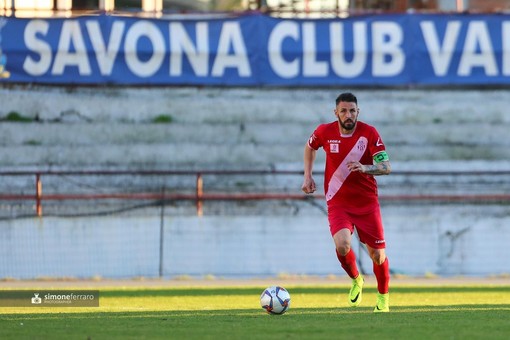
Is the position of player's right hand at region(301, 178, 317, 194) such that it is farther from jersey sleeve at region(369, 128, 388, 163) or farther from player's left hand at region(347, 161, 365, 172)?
player's left hand at region(347, 161, 365, 172)

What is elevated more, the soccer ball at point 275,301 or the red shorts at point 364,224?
the red shorts at point 364,224

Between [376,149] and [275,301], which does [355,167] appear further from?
[275,301]

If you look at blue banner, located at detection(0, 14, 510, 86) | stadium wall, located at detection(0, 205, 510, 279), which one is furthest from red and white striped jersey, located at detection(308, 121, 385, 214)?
blue banner, located at detection(0, 14, 510, 86)

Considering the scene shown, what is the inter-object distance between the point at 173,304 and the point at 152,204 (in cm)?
725

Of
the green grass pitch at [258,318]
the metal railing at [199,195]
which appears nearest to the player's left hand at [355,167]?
the green grass pitch at [258,318]

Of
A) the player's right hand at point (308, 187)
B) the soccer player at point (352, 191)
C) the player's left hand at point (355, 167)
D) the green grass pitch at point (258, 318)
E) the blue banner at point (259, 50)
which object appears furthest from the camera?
the blue banner at point (259, 50)

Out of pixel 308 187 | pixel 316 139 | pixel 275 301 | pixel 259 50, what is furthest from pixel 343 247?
pixel 259 50

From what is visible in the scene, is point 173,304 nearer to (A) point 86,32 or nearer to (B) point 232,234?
(B) point 232,234

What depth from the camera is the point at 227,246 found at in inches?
866

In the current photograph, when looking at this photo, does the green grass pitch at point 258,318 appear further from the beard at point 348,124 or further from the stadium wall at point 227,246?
the stadium wall at point 227,246
